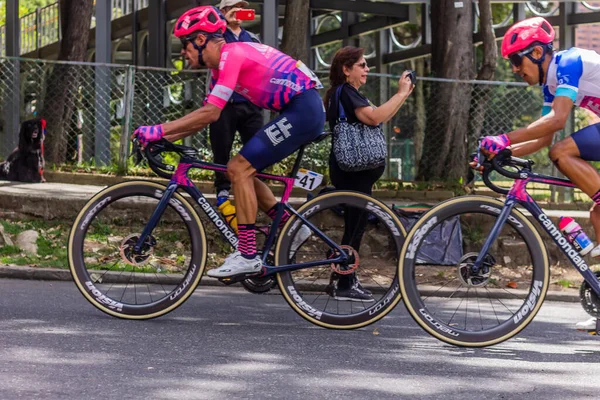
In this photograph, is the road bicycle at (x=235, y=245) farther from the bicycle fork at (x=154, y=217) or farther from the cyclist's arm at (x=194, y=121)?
the cyclist's arm at (x=194, y=121)

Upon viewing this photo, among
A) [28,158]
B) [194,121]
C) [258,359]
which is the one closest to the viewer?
[258,359]

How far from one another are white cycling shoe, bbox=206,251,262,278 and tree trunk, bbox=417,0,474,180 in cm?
768

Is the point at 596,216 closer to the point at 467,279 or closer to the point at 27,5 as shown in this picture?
the point at 467,279

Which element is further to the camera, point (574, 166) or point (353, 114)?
point (353, 114)

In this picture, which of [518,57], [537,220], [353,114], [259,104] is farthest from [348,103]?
[537,220]

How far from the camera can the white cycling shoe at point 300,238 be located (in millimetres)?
7078

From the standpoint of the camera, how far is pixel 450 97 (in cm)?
1429

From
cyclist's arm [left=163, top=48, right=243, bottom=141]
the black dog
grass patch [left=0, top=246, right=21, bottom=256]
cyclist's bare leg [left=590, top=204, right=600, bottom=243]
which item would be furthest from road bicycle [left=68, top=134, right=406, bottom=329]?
the black dog

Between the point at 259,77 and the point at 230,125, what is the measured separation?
185 cm

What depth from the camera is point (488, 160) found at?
6414 millimetres

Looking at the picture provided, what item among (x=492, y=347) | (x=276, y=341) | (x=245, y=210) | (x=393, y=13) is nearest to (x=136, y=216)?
(x=245, y=210)

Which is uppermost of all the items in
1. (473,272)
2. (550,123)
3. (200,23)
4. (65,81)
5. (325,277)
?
(65,81)

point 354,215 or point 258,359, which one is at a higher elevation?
point 354,215

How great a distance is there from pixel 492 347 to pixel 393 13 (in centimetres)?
1596
